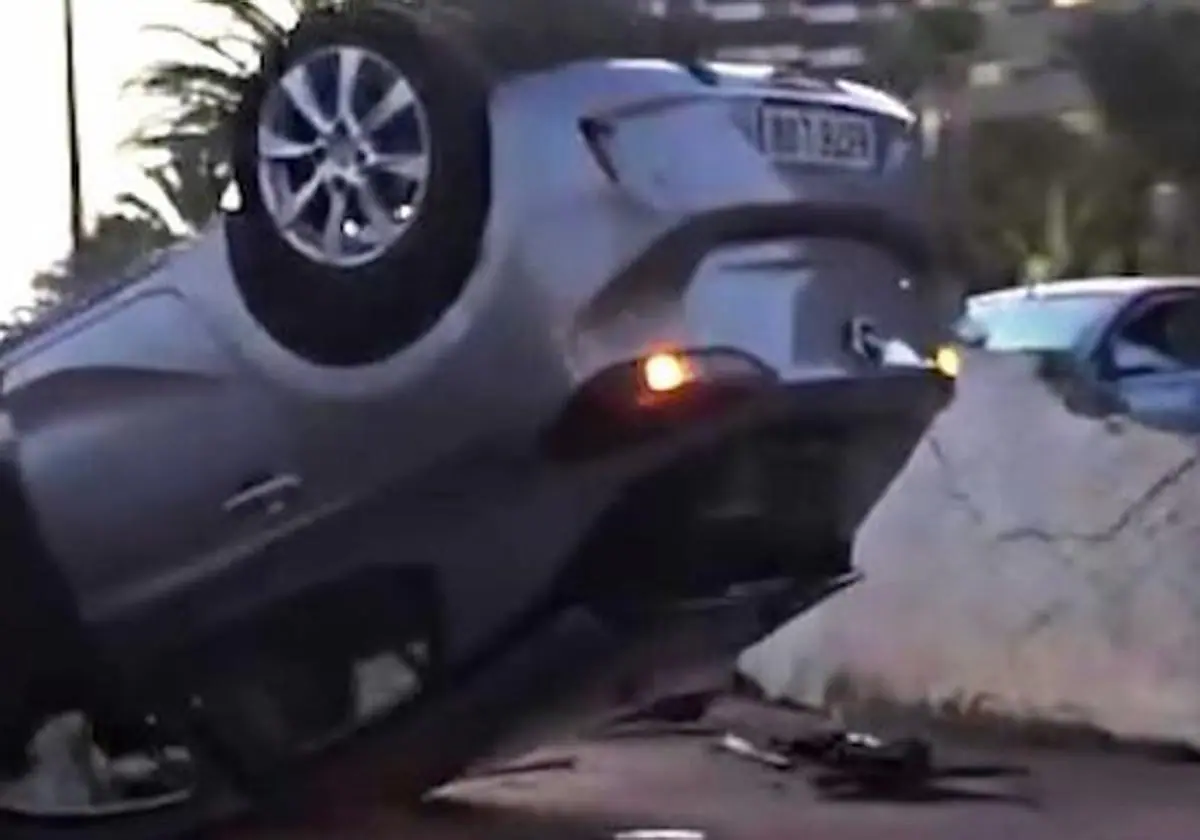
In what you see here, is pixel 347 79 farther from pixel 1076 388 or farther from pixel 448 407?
pixel 1076 388

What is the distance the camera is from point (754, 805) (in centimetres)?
995

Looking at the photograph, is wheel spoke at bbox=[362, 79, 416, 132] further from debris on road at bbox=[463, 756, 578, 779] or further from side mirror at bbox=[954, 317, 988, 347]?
debris on road at bbox=[463, 756, 578, 779]

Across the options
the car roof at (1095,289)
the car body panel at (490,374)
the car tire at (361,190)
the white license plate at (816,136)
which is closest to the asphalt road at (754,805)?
the car body panel at (490,374)

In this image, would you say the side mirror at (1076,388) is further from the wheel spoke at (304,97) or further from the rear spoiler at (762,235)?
the wheel spoke at (304,97)

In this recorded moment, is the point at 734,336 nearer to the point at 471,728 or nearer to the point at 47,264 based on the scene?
the point at 471,728

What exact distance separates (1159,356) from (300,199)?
834cm

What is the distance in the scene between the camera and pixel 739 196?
7.54 m

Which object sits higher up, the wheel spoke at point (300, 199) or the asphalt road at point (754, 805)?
the wheel spoke at point (300, 199)

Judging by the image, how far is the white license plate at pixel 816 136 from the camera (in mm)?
7746

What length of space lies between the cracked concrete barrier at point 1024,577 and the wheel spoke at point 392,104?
418cm

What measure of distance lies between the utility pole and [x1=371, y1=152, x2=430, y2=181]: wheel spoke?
3.52 meters

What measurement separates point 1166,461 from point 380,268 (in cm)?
517

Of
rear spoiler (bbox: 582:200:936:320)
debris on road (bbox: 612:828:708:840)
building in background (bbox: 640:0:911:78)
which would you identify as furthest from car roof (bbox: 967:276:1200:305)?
rear spoiler (bbox: 582:200:936:320)

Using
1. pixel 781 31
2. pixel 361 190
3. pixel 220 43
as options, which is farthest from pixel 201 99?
pixel 361 190
